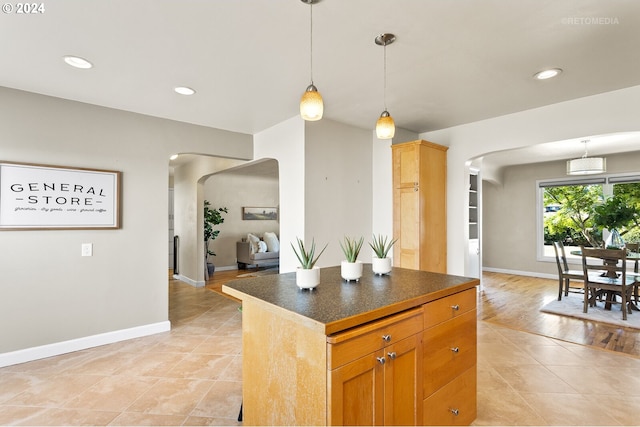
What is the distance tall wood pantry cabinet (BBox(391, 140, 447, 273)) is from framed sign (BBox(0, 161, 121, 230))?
322 cm

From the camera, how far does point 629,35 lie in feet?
6.89

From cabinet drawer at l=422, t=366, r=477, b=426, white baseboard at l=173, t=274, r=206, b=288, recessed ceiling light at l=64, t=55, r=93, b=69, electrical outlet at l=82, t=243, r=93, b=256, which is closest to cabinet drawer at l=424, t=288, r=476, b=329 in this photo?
cabinet drawer at l=422, t=366, r=477, b=426

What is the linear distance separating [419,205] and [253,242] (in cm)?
500

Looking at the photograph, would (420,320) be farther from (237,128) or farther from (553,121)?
(237,128)

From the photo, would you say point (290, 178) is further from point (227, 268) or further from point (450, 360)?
point (227, 268)

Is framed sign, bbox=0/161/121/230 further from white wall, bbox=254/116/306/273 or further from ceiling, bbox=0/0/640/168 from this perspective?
white wall, bbox=254/116/306/273

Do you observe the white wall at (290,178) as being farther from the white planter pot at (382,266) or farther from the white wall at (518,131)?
the white wall at (518,131)

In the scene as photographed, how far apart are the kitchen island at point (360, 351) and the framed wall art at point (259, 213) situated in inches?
268

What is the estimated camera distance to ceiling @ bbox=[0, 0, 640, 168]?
1834 mm

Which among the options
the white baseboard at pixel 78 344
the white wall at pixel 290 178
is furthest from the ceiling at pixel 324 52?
the white baseboard at pixel 78 344

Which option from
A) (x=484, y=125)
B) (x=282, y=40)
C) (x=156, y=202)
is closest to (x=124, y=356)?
(x=156, y=202)

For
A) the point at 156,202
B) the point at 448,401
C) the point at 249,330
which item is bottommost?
the point at 448,401

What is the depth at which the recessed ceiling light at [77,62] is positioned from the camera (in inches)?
92.2

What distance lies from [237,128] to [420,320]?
137 inches
